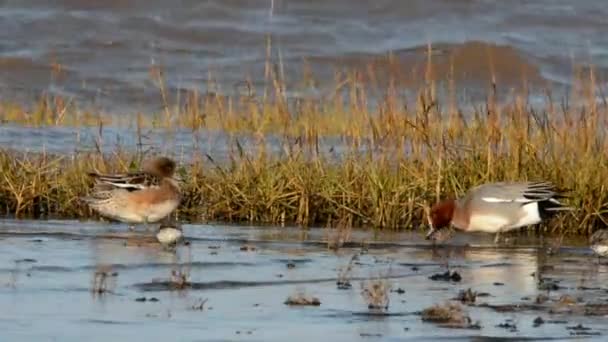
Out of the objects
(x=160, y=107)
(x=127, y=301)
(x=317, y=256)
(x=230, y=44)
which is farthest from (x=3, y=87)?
(x=127, y=301)

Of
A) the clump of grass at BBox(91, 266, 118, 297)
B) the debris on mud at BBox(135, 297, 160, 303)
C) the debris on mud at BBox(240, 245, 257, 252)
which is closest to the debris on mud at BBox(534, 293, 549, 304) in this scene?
the debris on mud at BBox(135, 297, 160, 303)

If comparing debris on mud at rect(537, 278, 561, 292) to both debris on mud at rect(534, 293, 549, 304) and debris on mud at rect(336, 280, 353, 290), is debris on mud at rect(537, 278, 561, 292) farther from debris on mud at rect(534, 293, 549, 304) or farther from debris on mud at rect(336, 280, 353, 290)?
debris on mud at rect(336, 280, 353, 290)

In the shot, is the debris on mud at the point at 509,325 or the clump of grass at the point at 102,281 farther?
the clump of grass at the point at 102,281

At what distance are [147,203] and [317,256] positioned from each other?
159cm

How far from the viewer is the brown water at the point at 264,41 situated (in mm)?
19734

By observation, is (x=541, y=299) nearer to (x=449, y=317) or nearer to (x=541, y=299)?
(x=541, y=299)

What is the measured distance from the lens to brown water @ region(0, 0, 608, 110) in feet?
64.7

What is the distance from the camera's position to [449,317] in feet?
23.2

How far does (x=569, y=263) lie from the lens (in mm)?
9336

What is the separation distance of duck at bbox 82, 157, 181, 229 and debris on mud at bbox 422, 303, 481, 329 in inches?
140

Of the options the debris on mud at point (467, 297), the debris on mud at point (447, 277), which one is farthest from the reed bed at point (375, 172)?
the debris on mud at point (467, 297)

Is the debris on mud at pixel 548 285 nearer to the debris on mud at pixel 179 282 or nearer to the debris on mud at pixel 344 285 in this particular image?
the debris on mud at pixel 344 285

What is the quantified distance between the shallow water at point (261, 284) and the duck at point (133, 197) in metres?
0.13

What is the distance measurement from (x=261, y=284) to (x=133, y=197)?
2477mm
